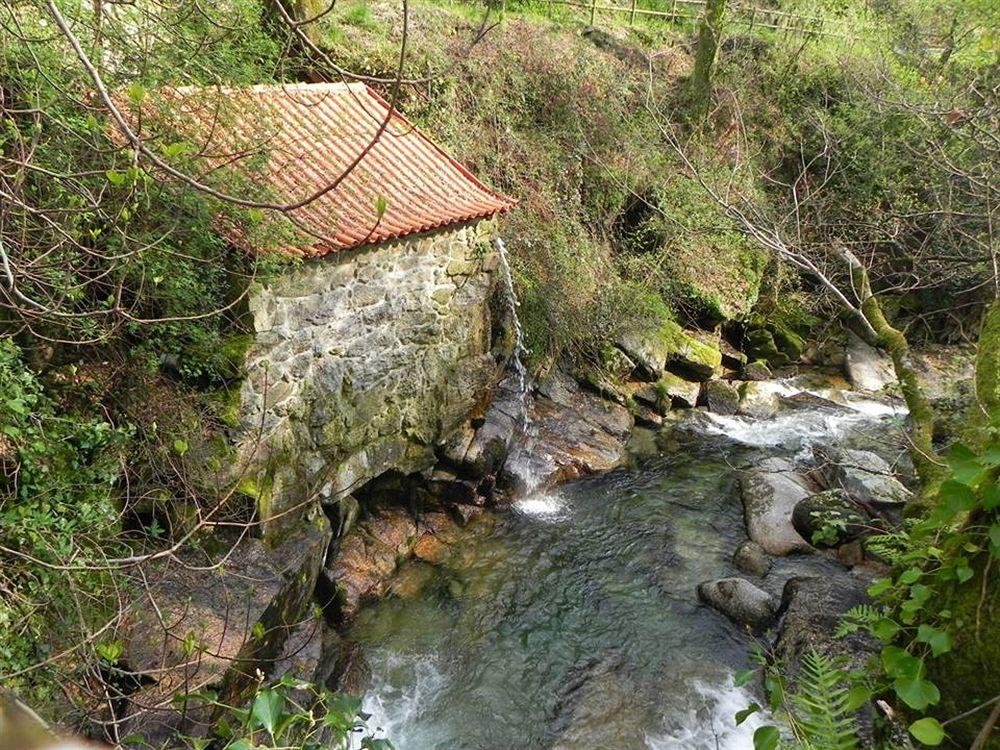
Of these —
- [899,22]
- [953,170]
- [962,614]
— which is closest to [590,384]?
[953,170]

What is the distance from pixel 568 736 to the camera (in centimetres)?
486

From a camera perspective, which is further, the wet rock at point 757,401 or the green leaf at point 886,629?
the wet rock at point 757,401

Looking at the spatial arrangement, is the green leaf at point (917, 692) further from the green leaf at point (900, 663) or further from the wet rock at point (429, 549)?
the wet rock at point (429, 549)

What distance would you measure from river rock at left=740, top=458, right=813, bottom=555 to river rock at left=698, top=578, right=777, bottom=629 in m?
0.94

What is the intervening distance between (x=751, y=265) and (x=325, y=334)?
9865 millimetres

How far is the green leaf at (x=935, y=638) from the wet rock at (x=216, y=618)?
291cm

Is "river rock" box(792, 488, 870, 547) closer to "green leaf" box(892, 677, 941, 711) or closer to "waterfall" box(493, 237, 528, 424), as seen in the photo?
"waterfall" box(493, 237, 528, 424)

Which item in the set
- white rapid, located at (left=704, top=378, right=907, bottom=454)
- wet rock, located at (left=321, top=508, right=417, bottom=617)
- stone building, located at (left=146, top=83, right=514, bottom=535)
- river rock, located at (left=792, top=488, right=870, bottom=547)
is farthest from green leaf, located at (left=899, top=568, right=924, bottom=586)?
white rapid, located at (left=704, top=378, right=907, bottom=454)

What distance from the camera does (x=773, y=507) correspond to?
24.6ft

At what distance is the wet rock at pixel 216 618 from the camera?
3.52 meters

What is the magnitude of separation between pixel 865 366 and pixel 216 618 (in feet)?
38.5

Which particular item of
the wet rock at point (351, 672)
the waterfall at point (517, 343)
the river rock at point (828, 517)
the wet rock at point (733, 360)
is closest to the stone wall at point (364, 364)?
the waterfall at point (517, 343)

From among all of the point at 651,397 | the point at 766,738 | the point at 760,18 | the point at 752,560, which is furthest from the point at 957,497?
the point at 760,18

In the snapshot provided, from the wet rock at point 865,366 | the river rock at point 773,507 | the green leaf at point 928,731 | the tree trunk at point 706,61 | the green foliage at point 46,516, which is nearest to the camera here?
the green leaf at point 928,731
